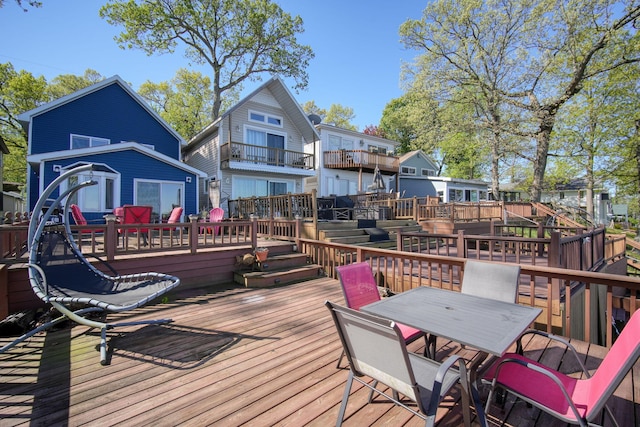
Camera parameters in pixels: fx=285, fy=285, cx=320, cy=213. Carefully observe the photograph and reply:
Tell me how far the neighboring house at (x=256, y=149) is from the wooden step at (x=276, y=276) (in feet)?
27.2

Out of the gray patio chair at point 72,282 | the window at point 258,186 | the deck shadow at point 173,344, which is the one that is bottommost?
the deck shadow at point 173,344

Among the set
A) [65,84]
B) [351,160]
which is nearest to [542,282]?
[351,160]

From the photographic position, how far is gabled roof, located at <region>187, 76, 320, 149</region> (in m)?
14.1

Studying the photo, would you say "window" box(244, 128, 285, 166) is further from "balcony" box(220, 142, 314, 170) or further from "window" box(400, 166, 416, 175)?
"window" box(400, 166, 416, 175)

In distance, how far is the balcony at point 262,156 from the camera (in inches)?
523

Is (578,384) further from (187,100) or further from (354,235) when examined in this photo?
(187,100)

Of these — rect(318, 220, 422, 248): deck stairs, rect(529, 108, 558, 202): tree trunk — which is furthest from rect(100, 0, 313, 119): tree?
rect(529, 108, 558, 202): tree trunk

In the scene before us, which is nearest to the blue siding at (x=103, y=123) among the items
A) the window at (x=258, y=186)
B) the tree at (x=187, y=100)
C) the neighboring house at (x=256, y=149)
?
the neighboring house at (x=256, y=149)

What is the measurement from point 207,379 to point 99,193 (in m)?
10.1

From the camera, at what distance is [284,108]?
1588 cm

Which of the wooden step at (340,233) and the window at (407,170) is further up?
the window at (407,170)

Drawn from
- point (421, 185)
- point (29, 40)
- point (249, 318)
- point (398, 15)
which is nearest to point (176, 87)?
point (29, 40)

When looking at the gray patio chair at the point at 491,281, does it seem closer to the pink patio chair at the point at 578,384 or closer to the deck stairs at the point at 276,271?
the pink patio chair at the point at 578,384

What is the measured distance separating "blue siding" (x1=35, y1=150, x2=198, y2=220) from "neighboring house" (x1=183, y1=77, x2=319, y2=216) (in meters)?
1.98
